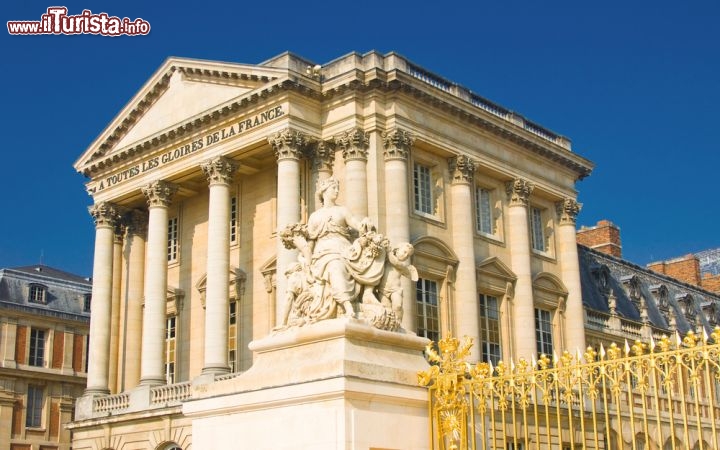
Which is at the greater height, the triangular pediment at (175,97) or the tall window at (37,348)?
the triangular pediment at (175,97)

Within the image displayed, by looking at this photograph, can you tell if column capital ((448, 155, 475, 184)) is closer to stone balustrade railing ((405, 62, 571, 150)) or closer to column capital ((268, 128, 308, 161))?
stone balustrade railing ((405, 62, 571, 150))

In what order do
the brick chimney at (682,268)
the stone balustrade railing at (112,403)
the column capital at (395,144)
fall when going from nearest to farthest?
the column capital at (395,144) < the stone balustrade railing at (112,403) < the brick chimney at (682,268)

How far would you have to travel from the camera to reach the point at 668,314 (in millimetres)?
49875

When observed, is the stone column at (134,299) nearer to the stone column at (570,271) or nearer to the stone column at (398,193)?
the stone column at (398,193)

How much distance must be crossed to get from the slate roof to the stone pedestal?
3328 centimetres

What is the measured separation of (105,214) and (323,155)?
1053 cm

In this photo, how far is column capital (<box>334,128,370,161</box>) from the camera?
31355mm

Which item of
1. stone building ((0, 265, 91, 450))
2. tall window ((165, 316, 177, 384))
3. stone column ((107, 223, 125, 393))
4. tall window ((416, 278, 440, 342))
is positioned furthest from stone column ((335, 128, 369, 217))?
stone building ((0, 265, 91, 450))

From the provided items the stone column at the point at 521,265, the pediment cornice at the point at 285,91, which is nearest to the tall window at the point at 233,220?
the pediment cornice at the point at 285,91

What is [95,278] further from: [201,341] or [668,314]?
[668,314]

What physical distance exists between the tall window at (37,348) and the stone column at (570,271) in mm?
26588

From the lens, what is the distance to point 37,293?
52812 mm

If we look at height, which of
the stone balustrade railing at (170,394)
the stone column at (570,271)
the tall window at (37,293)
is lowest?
the stone balustrade railing at (170,394)

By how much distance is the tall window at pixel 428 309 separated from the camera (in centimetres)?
3158
